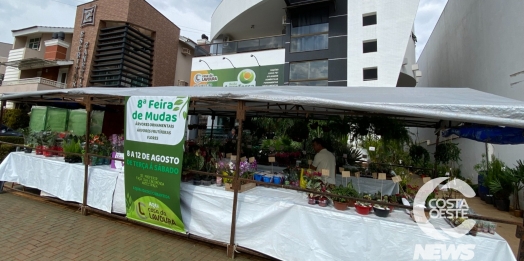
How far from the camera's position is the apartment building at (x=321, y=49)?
12.0 metres

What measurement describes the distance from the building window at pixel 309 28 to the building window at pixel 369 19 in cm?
199

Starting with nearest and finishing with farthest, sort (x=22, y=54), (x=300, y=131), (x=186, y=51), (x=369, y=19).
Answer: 1. (x=300, y=131)
2. (x=369, y=19)
3. (x=186, y=51)
4. (x=22, y=54)

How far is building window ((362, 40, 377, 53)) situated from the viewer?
12.6m

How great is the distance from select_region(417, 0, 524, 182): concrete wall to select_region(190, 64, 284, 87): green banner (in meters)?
8.35

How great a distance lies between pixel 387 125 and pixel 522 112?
1.92 m

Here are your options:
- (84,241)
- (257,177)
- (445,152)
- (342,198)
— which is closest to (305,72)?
(445,152)

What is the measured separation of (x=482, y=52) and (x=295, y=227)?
10.00 metres

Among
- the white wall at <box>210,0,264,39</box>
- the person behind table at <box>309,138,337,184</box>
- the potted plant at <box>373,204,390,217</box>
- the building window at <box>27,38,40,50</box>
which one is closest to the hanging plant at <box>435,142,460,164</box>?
the person behind table at <box>309,138,337,184</box>

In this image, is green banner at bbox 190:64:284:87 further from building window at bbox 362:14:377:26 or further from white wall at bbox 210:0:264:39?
building window at bbox 362:14:377:26

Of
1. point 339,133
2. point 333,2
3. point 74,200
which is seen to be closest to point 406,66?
point 333,2

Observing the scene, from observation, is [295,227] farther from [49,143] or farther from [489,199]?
[489,199]

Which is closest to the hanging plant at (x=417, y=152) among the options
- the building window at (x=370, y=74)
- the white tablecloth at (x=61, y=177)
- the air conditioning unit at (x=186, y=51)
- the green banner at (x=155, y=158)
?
the green banner at (x=155, y=158)

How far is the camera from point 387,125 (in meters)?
3.97

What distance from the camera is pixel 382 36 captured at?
39.9 ft
